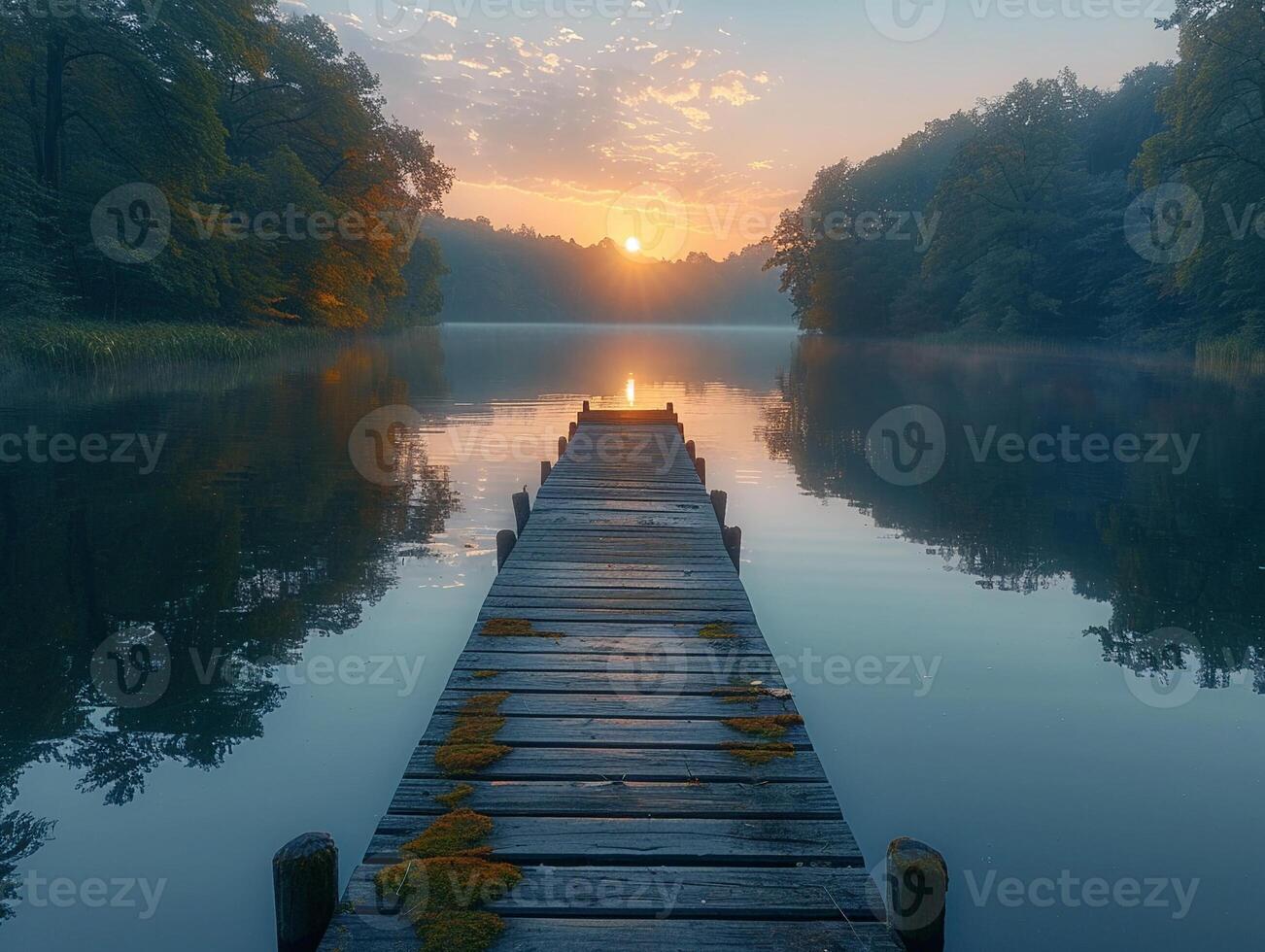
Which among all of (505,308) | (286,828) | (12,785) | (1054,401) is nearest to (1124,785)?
(286,828)

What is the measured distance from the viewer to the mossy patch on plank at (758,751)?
4.96 meters

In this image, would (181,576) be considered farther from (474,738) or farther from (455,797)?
(455,797)

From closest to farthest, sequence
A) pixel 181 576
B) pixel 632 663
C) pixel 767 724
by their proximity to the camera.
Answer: pixel 767 724
pixel 632 663
pixel 181 576

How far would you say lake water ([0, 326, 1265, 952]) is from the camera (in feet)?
16.4

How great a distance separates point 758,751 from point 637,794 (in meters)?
0.81

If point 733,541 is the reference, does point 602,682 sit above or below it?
above

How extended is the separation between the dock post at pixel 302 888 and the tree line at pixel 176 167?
2988cm

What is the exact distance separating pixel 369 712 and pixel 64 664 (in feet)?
8.97

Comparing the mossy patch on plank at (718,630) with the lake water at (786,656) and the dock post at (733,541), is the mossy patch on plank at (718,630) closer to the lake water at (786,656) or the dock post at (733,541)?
the lake water at (786,656)

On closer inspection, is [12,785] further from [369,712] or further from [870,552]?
[870,552]

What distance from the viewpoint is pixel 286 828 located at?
546 centimetres

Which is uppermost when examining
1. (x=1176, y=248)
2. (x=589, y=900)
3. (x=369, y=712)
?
(x=1176, y=248)

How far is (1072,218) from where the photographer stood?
5828cm

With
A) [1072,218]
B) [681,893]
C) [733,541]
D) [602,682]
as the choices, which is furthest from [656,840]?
[1072,218]
